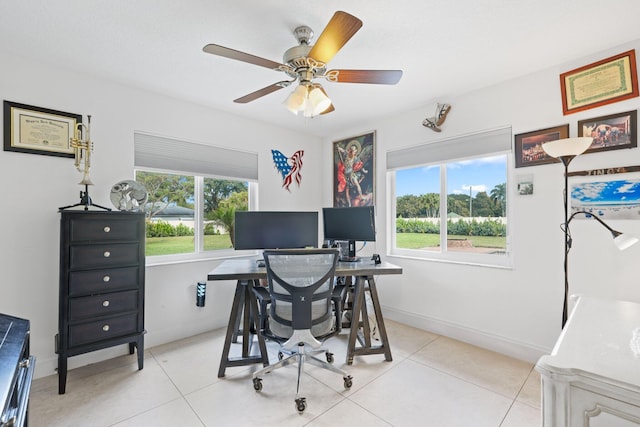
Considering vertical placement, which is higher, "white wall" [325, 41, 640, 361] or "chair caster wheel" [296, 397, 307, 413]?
"white wall" [325, 41, 640, 361]

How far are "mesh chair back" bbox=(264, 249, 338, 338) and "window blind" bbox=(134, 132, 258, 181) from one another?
1655 mm

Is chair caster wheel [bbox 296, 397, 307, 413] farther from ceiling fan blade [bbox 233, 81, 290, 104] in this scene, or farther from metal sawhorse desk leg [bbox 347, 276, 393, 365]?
ceiling fan blade [bbox 233, 81, 290, 104]

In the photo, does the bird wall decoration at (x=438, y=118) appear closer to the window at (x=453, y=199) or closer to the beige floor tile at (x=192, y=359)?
the window at (x=453, y=199)

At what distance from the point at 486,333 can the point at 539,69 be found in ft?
7.68

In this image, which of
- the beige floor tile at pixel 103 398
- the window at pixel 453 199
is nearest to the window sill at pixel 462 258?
the window at pixel 453 199

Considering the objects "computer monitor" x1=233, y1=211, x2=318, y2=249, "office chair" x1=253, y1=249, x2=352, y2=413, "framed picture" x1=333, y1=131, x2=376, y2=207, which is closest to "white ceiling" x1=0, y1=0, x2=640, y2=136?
"framed picture" x1=333, y1=131, x2=376, y2=207

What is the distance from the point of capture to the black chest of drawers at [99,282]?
6.59 ft

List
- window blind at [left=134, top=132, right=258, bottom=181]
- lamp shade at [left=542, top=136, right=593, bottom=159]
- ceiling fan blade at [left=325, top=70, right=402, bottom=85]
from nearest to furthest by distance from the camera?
ceiling fan blade at [left=325, top=70, right=402, bottom=85] → lamp shade at [left=542, top=136, right=593, bottom=159] → window blind at [left=134, top=132, right=258, bottom=181]

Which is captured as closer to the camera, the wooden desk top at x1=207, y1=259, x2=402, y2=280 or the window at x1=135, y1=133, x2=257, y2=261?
the wooden desk top at x1=207, y1=259, x2=402, y2=280

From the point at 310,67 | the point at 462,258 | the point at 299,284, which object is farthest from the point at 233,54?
the point at 462,258

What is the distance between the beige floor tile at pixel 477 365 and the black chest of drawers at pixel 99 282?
2429mm

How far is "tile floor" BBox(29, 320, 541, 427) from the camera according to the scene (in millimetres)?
1719

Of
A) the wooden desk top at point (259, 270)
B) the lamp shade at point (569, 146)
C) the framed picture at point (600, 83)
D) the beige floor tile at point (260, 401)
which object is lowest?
the beige floor tile at point (260, 401)

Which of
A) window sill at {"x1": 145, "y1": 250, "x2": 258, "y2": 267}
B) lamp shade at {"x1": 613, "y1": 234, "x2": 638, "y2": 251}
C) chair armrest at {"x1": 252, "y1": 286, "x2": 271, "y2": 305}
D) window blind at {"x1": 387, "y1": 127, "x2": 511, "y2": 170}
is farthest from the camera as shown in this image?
window sill at {"x1": 145, "y1": 250, "x2": 258, "y2": 267}
